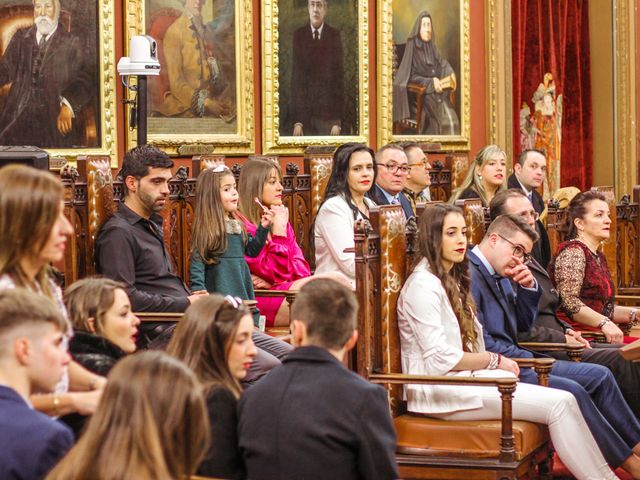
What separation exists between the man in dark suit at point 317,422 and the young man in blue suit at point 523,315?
7.93 ft

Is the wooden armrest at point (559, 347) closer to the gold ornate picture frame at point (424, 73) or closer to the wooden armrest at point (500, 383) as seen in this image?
the wooden armrest at point (500, 383)

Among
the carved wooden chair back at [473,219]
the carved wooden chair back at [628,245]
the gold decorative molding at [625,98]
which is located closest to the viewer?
the carved wooden chair back at [473,219]

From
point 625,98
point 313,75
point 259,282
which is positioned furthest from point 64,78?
point 625,98

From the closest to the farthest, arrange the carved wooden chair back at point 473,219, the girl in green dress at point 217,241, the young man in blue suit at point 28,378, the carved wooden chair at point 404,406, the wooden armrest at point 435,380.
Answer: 1. the young man in blue suit at point 28,378
2. the wooden armrest at point 435,380
3. the carved wooden chair at point 404,406
4. the girl in green dress at point 217,241
5. the carved wooden chair back at point 473,219

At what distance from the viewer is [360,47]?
977 cm

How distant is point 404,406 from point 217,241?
1295 millimetres

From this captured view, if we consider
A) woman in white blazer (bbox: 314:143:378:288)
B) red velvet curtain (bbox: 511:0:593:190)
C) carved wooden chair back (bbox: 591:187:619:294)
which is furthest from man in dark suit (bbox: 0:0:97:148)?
red velvet curtain (bbox: 511:0:593:190)

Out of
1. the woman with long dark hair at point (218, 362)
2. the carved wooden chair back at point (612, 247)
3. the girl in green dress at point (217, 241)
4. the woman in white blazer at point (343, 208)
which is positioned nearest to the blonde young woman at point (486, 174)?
the carved wooden chair back at point (612, 247)

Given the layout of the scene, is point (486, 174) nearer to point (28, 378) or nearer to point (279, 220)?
point (279, 220)

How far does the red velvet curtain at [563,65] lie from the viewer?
469 inches

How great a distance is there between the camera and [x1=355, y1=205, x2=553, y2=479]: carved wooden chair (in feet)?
16.6

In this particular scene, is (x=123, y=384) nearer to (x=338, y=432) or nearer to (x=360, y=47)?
(x=338, y=432)

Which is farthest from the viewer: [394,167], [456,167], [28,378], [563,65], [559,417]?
[563,65]

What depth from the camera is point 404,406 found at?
5445 millimetres
